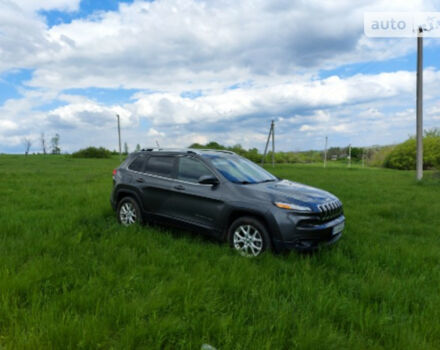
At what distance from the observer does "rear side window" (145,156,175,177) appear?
18.7ft

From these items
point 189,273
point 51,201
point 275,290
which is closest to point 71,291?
point 189,273

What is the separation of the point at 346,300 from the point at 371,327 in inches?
16.1

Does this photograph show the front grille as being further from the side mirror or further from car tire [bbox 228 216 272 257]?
the side mirror

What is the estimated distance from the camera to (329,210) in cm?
455

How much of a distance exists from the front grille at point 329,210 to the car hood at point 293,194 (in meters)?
0.06

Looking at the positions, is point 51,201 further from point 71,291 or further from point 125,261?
point 71,291

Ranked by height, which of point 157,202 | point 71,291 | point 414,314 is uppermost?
point 157,202

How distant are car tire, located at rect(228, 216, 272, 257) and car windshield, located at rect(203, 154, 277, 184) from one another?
747 mm

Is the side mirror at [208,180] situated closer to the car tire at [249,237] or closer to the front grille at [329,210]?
the car tire at [249,237]

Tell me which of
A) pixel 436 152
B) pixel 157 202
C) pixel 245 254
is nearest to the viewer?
pixel 245 254

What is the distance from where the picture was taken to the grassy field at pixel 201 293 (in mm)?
2518

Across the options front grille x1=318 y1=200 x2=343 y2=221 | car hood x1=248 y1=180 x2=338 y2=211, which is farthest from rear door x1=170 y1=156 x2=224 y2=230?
front grille x1=318 y1=200 x2=343 y2=221

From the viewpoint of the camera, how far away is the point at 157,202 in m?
5.64

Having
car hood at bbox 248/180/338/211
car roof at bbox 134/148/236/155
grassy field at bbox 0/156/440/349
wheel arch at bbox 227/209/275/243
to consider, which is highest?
car roof at bbox 134/148/236/155
